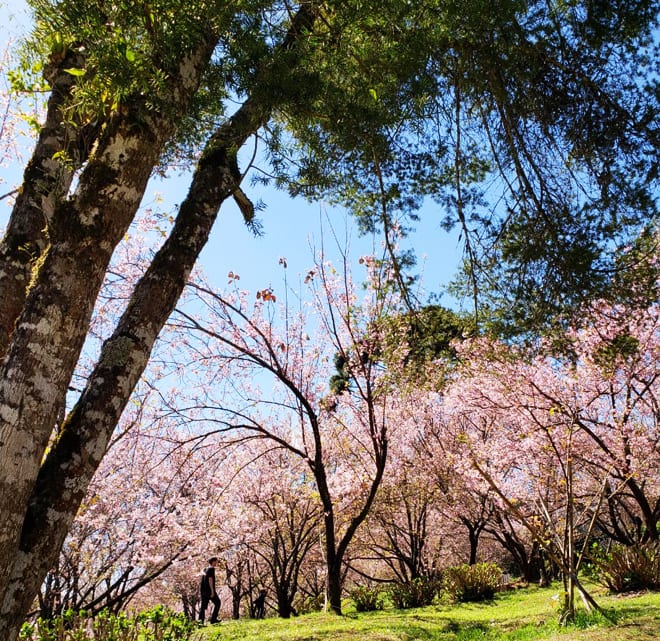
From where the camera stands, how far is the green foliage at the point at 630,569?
7652 mm

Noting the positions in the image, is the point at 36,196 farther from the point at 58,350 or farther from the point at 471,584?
the point at 471,584

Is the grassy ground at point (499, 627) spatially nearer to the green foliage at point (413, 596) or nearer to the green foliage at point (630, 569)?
the green foliage at point (630, 569)

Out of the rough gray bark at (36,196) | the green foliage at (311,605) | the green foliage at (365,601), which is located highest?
the rough gray bark at (36,196)

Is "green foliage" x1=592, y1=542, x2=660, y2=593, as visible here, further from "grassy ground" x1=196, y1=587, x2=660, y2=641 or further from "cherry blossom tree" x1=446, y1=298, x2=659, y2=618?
"cherry blossom tree" x1=446, y1=298, x2=659, y2=618

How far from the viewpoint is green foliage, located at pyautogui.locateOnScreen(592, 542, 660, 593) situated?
301 inches

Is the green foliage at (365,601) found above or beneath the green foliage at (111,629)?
beneath

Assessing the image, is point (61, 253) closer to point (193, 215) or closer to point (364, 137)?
point (193, 215)

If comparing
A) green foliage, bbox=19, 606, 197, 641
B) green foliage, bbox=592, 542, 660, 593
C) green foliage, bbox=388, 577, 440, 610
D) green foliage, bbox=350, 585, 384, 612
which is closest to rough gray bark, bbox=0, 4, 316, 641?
green foliage, bbox=19, 606, 197, 641

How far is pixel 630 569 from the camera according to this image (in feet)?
25.6

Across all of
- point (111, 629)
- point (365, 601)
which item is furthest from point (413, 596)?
point (111, 629)

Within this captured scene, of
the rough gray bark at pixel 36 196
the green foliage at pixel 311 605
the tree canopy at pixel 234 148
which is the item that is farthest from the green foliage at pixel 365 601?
the rough gray bark at pixel 36 196

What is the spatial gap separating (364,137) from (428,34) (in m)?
0.60

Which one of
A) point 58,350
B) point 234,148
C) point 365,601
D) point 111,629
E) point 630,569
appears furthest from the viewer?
point 365,601

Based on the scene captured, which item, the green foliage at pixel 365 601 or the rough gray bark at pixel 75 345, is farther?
the green foliage at pixel 365 601
